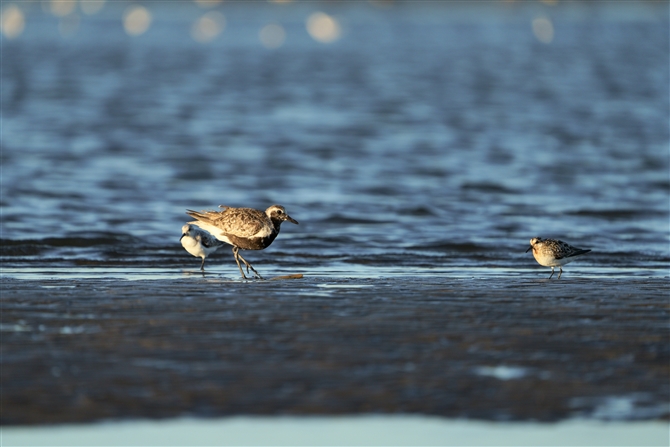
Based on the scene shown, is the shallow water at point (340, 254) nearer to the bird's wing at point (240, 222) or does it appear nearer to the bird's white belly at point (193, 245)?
Result: the bird's white belly at point (193, 245)

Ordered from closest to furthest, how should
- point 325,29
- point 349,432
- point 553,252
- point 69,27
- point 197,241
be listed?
point 349,432 → point 553,252 → point 197,241 → point 325,29 → point 69,27

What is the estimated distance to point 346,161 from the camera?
30562mm

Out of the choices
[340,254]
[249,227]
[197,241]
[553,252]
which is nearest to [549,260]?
[553,252]

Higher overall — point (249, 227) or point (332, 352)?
point (249, 227)

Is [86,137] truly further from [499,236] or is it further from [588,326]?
[588,326]

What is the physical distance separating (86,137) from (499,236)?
18941mm

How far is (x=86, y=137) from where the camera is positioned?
34594 mm

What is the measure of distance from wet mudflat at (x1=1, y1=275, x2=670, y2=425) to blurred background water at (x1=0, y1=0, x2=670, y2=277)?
12.2 feet

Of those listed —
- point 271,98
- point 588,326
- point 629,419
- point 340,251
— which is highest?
point 271,98

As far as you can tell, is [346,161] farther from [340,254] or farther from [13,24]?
[13,24]

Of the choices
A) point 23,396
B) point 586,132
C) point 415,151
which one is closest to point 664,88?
point 586,132

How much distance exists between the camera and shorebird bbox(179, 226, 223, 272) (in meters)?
14.6

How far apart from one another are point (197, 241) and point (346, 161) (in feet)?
53.2

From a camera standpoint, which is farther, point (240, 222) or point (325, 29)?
point (325, 29)
